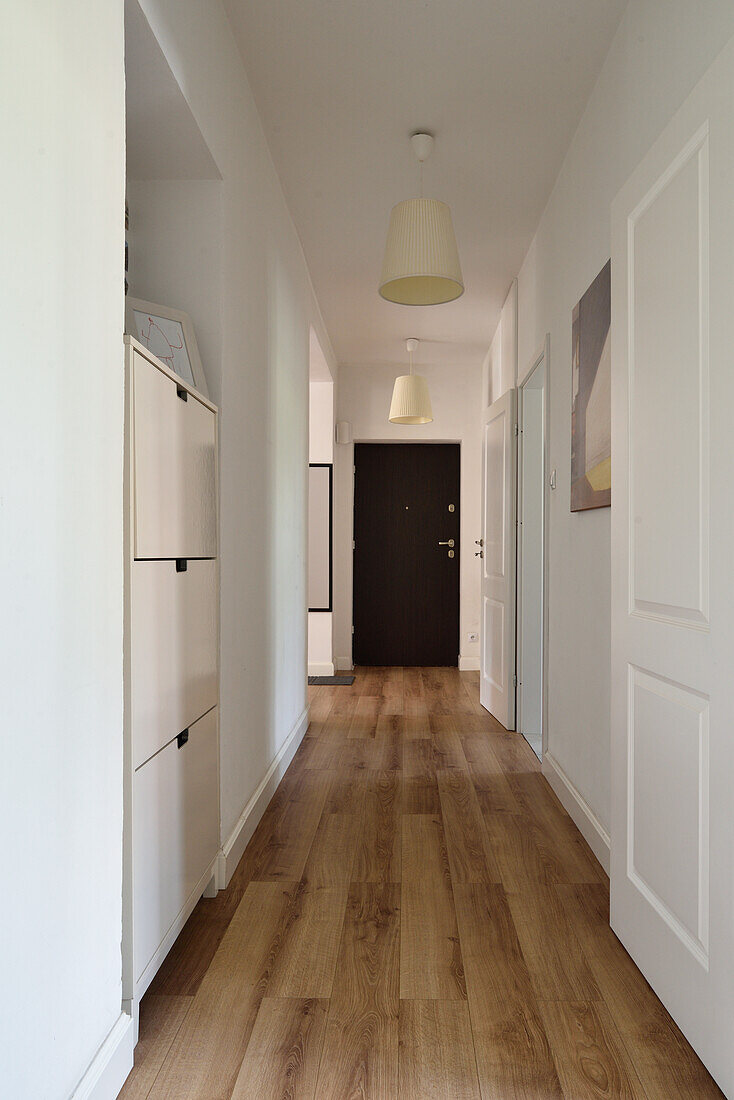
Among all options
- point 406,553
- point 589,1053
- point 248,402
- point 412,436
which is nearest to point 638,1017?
point 589,1053

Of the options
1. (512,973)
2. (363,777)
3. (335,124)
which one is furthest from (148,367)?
(363,777)

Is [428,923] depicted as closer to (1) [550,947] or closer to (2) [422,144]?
(1) [550,947]

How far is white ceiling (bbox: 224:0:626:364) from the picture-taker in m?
2.60

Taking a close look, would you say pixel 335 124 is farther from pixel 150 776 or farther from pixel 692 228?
pixel 150 776

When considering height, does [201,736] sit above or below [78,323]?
below

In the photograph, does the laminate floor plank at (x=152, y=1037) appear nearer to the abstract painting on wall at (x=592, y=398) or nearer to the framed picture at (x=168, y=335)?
the framed picture at (x=168, y=335)

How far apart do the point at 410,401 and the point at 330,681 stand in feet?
7.57

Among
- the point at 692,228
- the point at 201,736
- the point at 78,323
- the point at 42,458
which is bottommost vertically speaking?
the point at 201,736

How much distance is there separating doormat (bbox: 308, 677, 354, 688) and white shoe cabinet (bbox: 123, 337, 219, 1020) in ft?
13.1

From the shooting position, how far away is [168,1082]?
154 centimetres

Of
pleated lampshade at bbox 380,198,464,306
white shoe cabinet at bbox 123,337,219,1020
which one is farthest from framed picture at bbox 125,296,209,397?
pleated lampshade at bbox 380,198,464,306

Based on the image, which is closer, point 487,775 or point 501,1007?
point 501,1007

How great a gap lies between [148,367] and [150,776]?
90 centimetres

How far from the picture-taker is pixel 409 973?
6.46ft
